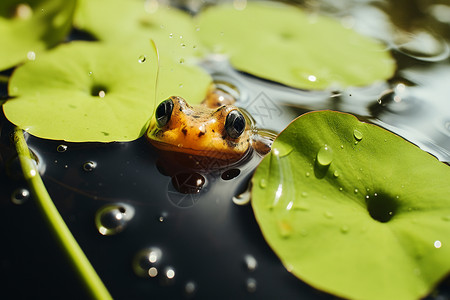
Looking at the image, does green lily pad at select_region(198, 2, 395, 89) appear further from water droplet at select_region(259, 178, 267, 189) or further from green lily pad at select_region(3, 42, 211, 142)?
water droplet at select_region(259, 178, 267, 189)

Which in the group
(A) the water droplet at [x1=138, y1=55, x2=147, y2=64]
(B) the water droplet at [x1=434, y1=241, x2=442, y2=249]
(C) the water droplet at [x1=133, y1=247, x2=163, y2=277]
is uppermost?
(A) the water droplet at [x1=138, y1=55, x2=147, y2=64]

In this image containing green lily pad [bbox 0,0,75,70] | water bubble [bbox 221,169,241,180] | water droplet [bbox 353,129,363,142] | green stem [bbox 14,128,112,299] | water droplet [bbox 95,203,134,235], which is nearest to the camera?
green stem [bbox 14,128,112,299]

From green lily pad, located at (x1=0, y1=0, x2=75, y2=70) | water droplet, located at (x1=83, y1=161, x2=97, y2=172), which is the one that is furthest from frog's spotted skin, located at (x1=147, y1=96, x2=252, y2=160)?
green lily pad, located at (x1=0, y1=0, x2=75, y2=70)

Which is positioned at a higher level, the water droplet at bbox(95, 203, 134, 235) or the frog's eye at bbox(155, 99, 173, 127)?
the frog's eye at bbox(155, 99, 173, 127)

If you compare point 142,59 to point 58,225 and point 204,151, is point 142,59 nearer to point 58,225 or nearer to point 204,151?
point 204,151

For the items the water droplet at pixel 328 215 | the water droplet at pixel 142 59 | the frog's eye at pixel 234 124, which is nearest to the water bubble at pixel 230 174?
the frog's eye at pixel 234 124

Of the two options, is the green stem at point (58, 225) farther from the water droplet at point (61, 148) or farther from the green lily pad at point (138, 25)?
the green lily pad at point (138, 25)

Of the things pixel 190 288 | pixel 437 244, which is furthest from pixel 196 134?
pixel 437 244
